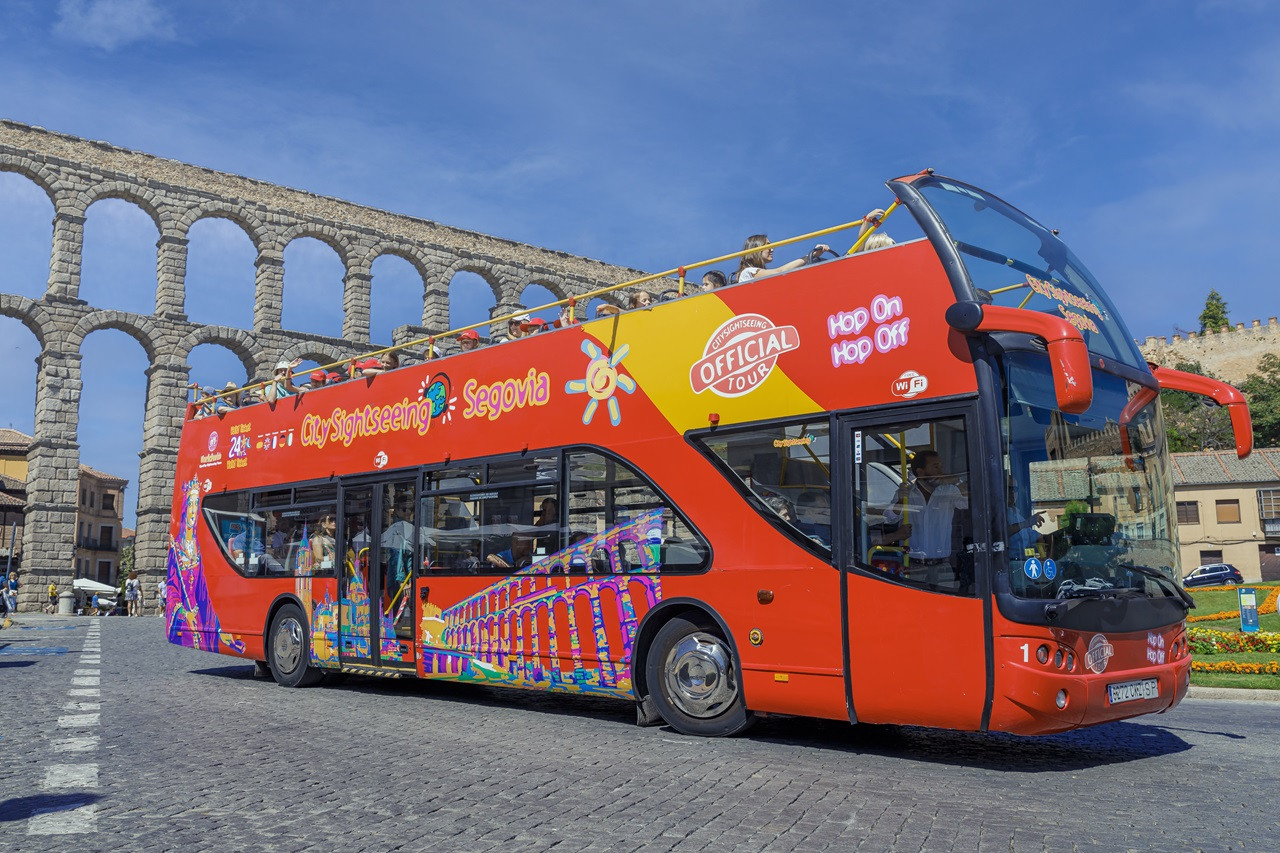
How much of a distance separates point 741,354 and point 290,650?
702cm

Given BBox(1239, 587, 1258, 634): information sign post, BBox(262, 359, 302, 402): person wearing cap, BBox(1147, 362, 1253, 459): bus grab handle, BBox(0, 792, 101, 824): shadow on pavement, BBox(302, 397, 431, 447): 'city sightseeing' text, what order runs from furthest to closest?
BBox(1239, 587, 1258, 634): information sign post
BBox(262, 359, 302, 402): person wearing cap
BBox(302, 397, 431, 447): 'city sightseeing' text
BBox(1147, 362, 1253, 459): bus grab handle
BBox(0, 792, 101, 824): shadow on pavement

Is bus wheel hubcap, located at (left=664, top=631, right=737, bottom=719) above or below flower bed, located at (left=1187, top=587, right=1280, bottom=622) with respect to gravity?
above

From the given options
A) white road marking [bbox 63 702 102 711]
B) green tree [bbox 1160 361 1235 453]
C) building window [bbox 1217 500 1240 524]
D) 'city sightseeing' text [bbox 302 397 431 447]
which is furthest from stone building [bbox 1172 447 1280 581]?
white road marking [bbox 63 702 102 711]

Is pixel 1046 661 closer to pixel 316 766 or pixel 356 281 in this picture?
pixel 316 766

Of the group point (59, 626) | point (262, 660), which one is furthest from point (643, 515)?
point (59, 626)

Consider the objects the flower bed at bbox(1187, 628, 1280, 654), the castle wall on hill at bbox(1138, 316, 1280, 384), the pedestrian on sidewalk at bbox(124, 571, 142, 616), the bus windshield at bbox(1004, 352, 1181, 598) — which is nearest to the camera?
the bus windshield at bbox(1004, 352, 1181, 598)

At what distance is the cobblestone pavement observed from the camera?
459cm

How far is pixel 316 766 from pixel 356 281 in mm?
35227

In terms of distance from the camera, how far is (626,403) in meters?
8.48

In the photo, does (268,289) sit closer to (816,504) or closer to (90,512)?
(816,504)

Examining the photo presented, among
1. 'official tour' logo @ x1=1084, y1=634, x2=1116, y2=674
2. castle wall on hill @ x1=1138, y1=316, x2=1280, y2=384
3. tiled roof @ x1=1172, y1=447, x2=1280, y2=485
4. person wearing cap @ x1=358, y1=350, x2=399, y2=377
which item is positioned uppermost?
Result: castle wall on hill @ x1=1138, y1=316, x2=1280, y2=384

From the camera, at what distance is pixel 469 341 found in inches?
430

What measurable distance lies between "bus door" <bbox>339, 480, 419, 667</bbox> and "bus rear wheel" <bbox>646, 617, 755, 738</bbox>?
331 centimetres

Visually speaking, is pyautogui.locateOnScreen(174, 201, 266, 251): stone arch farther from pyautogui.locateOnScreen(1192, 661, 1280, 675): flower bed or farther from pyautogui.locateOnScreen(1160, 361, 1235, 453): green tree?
pyautogui.locateOnScreen(1160, 361, 1235, 453): green tree
